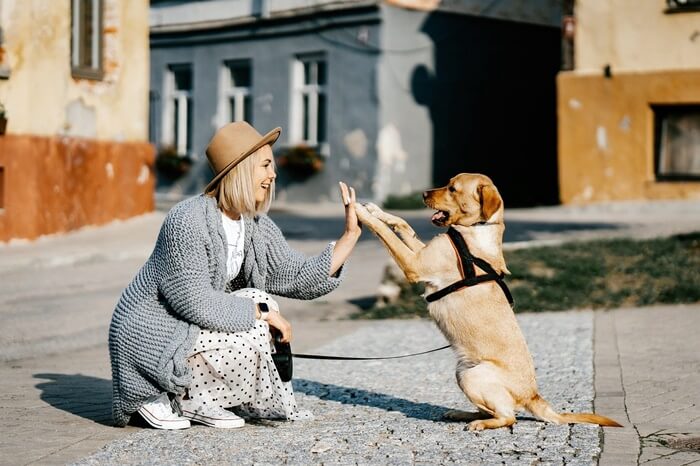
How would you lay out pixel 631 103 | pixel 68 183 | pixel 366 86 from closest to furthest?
1. pixel 68 183
2. pixel 631 103
3. pixel 366 86

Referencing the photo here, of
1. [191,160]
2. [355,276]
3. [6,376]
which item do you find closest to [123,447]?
[6,376]

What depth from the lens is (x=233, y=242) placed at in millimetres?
5625

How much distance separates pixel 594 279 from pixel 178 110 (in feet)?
56.9

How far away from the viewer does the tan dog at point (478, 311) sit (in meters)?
5.32


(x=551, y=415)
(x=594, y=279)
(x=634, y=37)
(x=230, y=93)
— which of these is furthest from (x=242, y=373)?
(x=230, y=93)

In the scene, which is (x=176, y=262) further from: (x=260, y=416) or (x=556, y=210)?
(x=556, y=210)

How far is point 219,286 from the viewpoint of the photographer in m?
5.47

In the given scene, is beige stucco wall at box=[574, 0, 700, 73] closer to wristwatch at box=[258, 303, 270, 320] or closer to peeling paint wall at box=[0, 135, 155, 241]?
peeling paint wall at box=[0, 135, 155, 241]

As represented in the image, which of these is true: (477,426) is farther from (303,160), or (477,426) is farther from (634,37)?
(303,160)

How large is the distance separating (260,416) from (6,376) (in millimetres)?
2310

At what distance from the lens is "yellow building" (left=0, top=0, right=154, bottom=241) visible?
13.6m

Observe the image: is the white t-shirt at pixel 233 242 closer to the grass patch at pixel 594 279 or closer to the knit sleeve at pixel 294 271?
the knit sleeve at pixel 294 271

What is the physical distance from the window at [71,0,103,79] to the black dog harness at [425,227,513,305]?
10671mm

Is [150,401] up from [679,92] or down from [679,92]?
down
